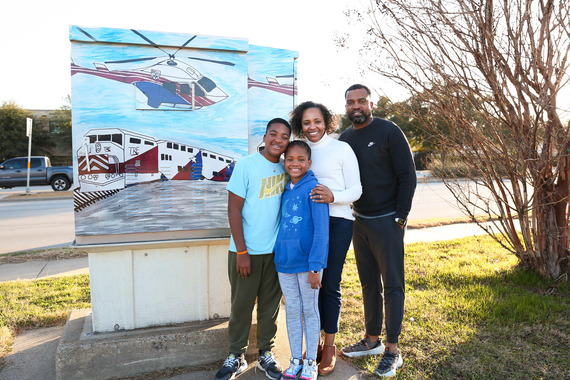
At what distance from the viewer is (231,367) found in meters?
→ 2.79

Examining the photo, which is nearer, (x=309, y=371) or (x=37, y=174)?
(x=309, y=371)

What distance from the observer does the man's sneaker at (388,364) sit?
2.84 meters

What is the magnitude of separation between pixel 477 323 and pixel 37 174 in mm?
19748

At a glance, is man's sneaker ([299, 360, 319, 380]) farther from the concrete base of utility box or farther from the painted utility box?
the painted utility box

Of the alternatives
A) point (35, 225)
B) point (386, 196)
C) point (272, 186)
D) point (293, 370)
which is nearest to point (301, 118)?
point (272, 186)

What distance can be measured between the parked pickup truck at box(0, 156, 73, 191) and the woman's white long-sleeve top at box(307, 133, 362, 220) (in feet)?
59.4

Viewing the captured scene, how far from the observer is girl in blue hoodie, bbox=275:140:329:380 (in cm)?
264

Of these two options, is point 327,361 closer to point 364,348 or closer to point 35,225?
point 364,348

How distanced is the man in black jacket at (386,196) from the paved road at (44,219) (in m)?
4.06

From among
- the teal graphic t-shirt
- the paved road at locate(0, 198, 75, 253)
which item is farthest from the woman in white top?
the paved road at locate(0, 198, 75, 253)

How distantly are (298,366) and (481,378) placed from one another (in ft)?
4.00

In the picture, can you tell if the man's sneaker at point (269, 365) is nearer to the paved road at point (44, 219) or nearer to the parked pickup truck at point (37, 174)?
the paved road at point (44, 219)

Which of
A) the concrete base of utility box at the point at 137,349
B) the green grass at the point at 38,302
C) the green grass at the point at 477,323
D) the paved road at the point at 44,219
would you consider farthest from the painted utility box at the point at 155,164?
the paved road at the point at 44,219

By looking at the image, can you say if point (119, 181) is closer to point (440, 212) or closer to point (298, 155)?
point (298, 155)
